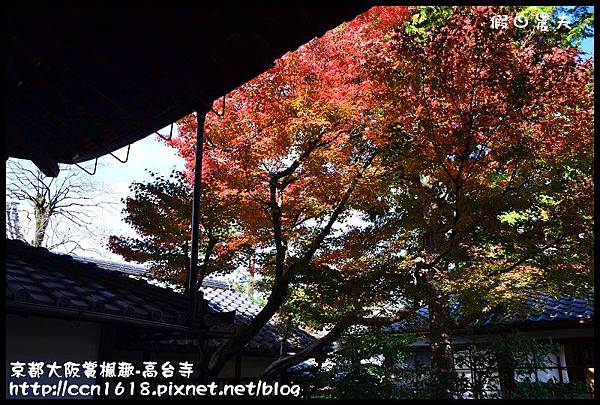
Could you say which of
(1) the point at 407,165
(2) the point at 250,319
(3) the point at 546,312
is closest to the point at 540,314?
(3) the point at 546,312

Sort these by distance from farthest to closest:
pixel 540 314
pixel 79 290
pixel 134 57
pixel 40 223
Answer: pixel 40 223 < pixel 540 314 < pixel 79 290 < pixel 134 57

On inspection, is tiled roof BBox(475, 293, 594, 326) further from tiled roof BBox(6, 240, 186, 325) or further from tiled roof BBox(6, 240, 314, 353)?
tiled roof BBox(6, 240, 186, 325)

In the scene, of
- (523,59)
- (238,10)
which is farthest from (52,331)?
(523,59)

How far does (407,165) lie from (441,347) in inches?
118

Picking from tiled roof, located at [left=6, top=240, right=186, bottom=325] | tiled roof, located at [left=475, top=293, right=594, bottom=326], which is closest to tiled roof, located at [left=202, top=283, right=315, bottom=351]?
tiled roof, located at [left=6, top=240, right=186, bottom=325]

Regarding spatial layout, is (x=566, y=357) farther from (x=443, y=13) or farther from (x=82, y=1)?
(x=82, y=1)

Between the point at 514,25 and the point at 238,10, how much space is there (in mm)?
6080

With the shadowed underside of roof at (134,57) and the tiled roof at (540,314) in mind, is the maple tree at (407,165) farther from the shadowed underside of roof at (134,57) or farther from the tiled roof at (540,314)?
the shadowed underside of roof at (134,57)

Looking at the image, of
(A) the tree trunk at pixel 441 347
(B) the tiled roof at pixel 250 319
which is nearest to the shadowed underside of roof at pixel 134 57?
(A) the tree trunk at pixel 441 347

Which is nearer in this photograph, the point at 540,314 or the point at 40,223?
the point at 540,314

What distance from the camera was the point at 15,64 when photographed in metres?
3.19

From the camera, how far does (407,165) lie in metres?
7.85

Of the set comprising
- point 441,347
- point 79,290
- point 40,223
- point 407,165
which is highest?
point 40,223

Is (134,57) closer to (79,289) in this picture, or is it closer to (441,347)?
(79,289)
